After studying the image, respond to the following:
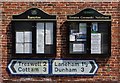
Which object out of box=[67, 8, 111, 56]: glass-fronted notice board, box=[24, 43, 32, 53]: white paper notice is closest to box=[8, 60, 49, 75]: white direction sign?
box=[24, 43, 32, 53]: white paper notice

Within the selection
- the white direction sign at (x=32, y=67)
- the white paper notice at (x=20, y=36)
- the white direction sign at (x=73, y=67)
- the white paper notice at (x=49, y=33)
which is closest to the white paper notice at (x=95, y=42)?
the white direction sign at (x=73, y=67)

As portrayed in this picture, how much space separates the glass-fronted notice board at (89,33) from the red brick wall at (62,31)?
0.81 feet

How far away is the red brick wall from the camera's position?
12875mm

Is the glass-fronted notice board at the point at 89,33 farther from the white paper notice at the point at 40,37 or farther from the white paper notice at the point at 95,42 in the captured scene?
the white paper notice at the point at 40,37

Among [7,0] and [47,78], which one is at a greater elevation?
[7,0]

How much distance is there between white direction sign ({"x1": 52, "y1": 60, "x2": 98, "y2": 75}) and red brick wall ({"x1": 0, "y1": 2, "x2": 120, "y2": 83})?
168 millimetres

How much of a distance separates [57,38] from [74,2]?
1.20m

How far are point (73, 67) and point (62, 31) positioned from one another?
114cm

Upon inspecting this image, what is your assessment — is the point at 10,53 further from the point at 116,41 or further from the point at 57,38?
the point at 116,41

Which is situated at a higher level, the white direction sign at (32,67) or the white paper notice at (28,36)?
A: the white paper notice at (28,36)

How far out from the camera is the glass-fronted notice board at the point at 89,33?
12609 millimetres

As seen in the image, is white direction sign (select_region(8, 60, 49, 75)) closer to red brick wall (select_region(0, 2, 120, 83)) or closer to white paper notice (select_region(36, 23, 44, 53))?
red brick wall (select_region(0, 2, 120, 83))

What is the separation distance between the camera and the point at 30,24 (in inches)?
501

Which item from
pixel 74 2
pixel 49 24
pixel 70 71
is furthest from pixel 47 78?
pixel 74 2
